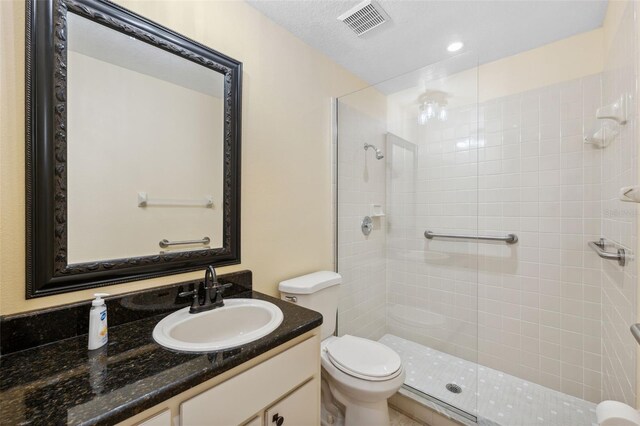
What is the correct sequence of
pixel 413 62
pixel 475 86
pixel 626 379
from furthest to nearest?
pixel 413 62 → pixel 475 86 → pixel 626 379

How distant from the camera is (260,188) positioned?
1.50m

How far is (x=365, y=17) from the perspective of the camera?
1.52m

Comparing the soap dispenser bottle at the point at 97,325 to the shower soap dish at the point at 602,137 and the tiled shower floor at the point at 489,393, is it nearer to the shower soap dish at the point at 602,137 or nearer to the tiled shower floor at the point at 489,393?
the tiled shower floor at the point at 489,393

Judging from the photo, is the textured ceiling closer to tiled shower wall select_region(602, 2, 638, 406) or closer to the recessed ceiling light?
the recessed ceiling light

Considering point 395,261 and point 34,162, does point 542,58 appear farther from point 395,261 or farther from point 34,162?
point 34,162

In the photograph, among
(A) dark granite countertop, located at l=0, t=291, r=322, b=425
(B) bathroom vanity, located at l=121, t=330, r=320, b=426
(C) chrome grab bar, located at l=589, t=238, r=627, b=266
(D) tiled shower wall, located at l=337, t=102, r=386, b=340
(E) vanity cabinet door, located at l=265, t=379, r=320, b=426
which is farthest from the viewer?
(D) tiled shower wall, located at l=337, t=102, r=386, b=340

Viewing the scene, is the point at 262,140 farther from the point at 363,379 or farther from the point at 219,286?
the point at 363,379

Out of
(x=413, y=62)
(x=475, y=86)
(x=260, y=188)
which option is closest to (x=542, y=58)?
(x=475, y=86)

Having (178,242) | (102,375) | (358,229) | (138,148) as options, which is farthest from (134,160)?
(358,229)

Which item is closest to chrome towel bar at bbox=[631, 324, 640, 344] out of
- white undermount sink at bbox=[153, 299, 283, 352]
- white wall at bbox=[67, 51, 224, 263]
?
white undermount sink at bbox=[153, 299, 283, 352]

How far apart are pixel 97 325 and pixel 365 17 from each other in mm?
1879

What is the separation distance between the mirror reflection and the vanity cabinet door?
738 mm

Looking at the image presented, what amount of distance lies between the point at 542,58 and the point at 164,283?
2680 mm

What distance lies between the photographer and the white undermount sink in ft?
2.90
